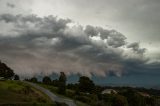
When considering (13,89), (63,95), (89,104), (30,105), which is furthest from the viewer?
(63,95)

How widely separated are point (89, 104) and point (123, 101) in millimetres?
20396

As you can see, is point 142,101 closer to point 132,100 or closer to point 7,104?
point 132,100

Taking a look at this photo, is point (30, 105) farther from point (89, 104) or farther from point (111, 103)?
point (111, 103)

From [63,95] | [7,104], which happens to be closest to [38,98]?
[7,104]

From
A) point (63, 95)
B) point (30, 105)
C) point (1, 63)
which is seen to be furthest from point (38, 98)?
point (1, 63)

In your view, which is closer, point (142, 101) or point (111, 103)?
point (111, 103)

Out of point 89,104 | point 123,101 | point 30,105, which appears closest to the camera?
point 30,105

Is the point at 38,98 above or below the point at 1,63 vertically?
below

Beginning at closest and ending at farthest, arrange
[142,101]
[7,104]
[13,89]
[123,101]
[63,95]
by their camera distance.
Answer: [7,104], [13,89], [123,101], [63,95], [142,101]

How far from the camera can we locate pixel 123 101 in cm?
16450

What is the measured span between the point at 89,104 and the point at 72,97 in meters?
20.8

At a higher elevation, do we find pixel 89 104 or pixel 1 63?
pixel 1 63

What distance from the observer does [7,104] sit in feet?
316

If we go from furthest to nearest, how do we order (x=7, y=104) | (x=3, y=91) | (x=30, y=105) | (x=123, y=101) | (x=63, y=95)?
1. (x=63, y=95)
2. (x=123, y=101)
3. (x=3, y=91)
4. (x=30, y=105)
5. (x=7, y=104)
